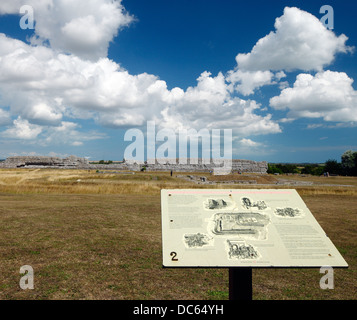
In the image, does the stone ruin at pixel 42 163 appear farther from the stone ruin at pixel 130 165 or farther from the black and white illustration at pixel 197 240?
the black and white illustration at pixel 197 240

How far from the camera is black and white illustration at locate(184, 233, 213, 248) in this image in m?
3.79

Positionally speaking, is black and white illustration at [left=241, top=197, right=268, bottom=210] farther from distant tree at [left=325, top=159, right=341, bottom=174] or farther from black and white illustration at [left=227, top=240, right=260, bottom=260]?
distant tree at [left=325, top=159, right=341, bottom=174]

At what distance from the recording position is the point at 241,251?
12.2 feet

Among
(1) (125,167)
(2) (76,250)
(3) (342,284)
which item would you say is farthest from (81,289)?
(1) (125,167)

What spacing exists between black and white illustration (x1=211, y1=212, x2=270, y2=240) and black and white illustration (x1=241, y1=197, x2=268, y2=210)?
0.13 metres

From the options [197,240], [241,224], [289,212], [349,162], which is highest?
[349,162]

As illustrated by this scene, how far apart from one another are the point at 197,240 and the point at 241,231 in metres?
0.66

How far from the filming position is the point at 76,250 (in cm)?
694

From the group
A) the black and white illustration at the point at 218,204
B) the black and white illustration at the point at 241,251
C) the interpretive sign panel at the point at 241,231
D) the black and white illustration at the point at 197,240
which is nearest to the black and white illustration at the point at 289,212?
the interpretive sign panel at the point at 241,231

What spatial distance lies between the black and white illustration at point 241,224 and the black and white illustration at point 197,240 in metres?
0.16

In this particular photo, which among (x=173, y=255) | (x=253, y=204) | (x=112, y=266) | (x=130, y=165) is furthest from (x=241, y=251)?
(x=130, y=165)

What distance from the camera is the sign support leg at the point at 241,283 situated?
3.75 meters

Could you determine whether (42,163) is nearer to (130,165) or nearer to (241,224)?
(130,165)

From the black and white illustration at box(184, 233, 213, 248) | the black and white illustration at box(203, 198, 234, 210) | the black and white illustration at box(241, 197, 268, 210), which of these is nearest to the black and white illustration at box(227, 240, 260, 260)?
the black and white illustration at box(184, 233, 213, 248)
